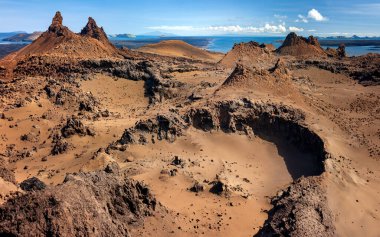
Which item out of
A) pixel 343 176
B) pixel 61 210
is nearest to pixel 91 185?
pixel 61 210

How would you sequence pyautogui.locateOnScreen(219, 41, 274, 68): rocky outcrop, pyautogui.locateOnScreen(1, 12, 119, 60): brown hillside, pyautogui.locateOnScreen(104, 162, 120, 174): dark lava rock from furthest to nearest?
pyautogui.locateOnScreen(219, 41, 274, 68): rocky outcrop → pyautogui.locateOnScreen(1, 12, 119, 60): brown hillside → pyautogui.locateOnScreen(104, 162, 120, 174): dark lava rock

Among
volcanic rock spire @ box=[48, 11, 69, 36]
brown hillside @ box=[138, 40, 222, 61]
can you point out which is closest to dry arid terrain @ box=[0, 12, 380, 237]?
volcanic rock spire @ box=[48, 11, 69, 36]

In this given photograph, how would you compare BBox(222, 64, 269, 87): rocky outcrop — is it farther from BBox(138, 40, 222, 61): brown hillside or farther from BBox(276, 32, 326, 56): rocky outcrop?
BBox(138, 40, 222, 61): brown hillside

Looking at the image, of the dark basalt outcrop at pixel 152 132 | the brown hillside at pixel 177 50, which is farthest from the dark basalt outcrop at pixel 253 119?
the brown hillside at pixel 177 50

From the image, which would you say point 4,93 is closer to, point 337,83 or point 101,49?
point 101,49

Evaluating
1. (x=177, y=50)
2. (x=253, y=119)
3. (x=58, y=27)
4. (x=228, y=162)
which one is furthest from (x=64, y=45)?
(x=177, y=50)

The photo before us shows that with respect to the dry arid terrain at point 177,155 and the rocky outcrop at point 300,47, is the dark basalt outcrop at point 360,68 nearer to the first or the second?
the dry arid terrain at point 177,155

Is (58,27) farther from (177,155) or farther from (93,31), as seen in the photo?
(177,155)
